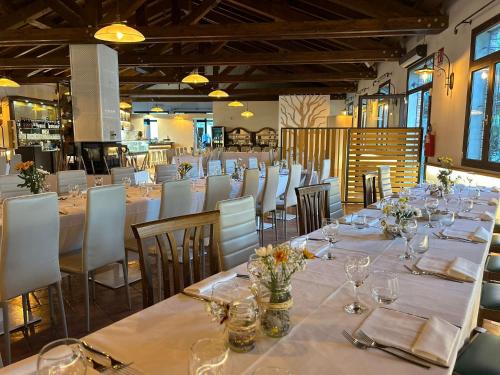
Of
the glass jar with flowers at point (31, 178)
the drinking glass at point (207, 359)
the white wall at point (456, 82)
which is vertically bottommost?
the drinking glass at point (207, 359)

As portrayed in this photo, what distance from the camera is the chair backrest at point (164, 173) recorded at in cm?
596

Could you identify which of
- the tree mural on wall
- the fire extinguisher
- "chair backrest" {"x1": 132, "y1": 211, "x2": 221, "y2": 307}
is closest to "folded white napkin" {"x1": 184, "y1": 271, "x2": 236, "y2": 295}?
"chair backrest" {"x1": 132, "y1": 211, "x2": 221, "y2": 307}

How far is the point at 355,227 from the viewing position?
267 cm

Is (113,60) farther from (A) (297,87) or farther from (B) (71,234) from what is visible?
(A) (297,87)

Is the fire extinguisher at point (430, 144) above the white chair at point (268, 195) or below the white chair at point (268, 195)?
above

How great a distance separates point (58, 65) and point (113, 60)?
2.73m

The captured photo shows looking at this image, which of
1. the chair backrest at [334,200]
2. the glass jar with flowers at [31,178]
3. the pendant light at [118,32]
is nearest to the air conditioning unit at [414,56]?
the chair backrest at [334,200]

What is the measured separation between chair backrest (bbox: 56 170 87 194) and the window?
5.01 meters

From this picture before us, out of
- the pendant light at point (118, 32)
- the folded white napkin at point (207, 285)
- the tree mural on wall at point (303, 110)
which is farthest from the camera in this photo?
the tree mural on wall at point (303, 110)

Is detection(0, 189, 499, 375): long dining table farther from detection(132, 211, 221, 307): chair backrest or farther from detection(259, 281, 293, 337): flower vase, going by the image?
detection(132, 211, 221, 307): chair backrest

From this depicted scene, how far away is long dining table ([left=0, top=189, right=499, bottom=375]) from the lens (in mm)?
1065

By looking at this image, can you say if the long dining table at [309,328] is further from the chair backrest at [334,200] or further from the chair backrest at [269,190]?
the chair backrest at [269,190]

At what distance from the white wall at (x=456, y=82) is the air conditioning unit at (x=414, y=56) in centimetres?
10

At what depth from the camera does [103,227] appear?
3.04 meters
